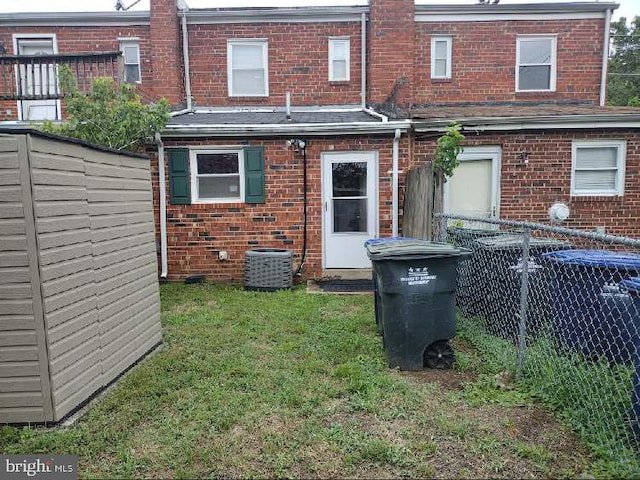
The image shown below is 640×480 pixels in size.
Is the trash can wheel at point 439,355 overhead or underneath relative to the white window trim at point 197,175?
underneath

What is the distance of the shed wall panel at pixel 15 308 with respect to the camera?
265cm

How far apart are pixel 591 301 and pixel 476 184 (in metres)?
4.86

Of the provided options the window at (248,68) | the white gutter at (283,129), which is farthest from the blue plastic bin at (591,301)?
the window at (248,68)

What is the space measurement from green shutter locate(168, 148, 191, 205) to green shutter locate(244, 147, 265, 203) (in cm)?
106

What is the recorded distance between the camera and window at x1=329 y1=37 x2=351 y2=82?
9.97 meters

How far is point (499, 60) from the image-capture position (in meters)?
10.1

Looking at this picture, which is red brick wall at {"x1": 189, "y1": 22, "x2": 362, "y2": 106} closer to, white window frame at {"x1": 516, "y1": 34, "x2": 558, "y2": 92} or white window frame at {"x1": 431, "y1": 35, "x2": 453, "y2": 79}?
white window frame at {"x1": 431, "y1": 35, "x2": 453, "y2": 79}

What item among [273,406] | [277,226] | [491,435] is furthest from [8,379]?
[277,226]

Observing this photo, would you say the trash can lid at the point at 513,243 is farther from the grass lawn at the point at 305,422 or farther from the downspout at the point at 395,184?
the downspout at the point at 395,184

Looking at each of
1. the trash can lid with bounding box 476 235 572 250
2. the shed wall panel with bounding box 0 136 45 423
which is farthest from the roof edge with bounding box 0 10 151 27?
the trash can lid with bounding box 476 235 572 250

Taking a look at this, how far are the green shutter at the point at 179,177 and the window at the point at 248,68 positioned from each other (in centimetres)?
330

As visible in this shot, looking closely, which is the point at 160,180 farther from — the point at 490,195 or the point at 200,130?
the point at 490,195

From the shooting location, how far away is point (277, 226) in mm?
7559

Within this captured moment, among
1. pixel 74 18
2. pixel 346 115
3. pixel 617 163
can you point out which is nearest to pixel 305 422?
pixel 346 115
